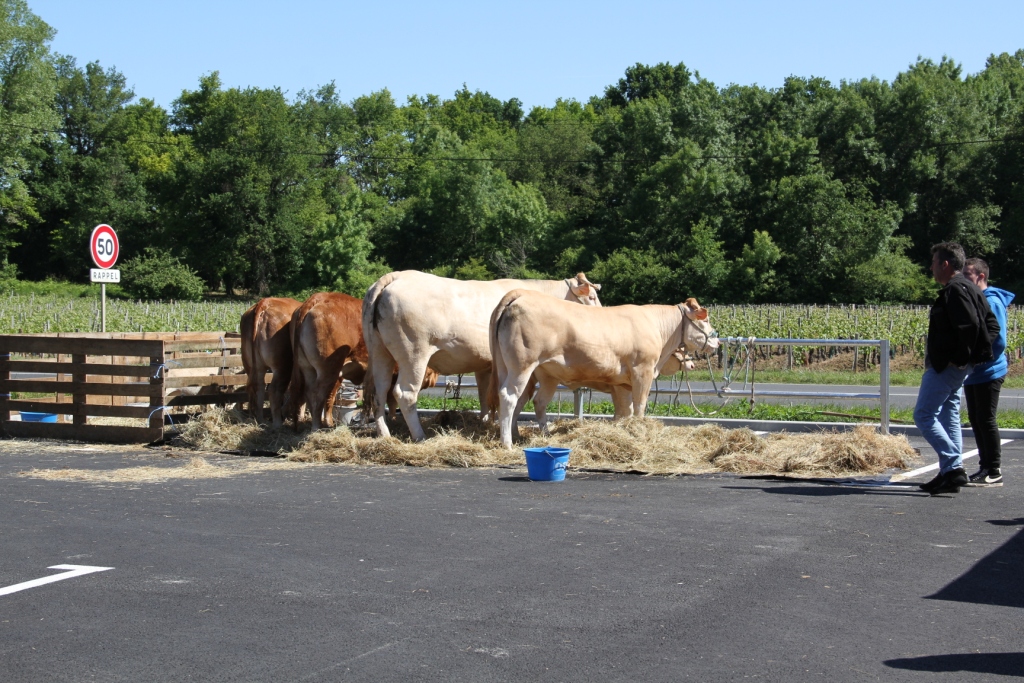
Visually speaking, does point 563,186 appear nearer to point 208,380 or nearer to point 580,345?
point 208,380

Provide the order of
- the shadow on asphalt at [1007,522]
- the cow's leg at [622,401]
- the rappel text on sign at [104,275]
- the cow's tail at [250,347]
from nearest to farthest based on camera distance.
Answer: the shadow on asphalt at [1007,522], the cow's leg at [622,401], the cow's tail at [250,347], the rappel text on sign at [104,275]

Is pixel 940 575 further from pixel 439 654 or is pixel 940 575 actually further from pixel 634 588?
pixel 439 654

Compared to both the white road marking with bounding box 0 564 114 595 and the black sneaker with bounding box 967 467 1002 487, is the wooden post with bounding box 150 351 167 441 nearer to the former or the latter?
the white road marking with bounding box 0 564 114 595

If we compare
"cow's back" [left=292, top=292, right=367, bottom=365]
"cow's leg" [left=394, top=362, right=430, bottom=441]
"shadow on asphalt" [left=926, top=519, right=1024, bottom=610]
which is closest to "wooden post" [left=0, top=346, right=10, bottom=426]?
"cow's back" [left=292, top=292, right=367, bottom=365]

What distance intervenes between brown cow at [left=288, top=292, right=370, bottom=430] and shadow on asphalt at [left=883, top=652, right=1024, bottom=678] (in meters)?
9.08

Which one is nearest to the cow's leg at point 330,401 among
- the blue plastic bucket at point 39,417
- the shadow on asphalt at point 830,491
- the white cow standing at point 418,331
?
the white cow standing at point 418,331

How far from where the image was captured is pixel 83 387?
13.2 metres

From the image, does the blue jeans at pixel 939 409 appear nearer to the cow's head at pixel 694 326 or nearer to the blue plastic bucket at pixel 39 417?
the cow's head at pixel 694 326

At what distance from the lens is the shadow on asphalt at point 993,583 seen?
5.67m

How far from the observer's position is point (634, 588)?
591 cm

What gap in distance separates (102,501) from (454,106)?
86986mm

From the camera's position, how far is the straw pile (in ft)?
33.9

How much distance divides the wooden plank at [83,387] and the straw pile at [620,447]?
45.1 inches

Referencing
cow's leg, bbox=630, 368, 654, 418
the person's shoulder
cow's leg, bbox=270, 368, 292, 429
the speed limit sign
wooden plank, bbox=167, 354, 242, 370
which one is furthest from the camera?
the speed limit sign
